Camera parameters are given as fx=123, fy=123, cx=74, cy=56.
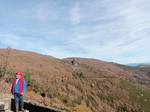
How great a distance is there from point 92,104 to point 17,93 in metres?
12.5

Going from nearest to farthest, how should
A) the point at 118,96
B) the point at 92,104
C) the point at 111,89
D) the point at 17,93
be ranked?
the point at 17,93
the point at 92,104
the point at 118,96
the point at 111,89

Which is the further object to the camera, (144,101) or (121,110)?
(144,101)

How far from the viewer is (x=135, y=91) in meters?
23.8

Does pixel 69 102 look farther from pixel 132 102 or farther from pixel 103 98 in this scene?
pixel 132 102

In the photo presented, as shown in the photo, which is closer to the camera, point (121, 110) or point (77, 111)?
point (77, 111)

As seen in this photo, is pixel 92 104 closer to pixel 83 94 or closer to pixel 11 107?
pixel 83 94

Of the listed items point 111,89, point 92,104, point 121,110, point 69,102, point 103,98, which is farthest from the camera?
point 111,89

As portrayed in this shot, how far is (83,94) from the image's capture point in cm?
1717

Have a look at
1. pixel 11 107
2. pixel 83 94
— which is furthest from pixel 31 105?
pixel 83 94

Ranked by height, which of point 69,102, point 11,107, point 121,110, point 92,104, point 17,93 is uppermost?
point 17,93

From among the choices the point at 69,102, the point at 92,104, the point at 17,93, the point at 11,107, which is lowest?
the point at 92,104

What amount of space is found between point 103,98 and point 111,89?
389 cm

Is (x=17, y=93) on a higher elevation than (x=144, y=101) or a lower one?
higher

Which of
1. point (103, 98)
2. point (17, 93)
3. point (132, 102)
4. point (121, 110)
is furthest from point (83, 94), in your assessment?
point (17, 93)
